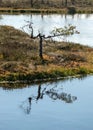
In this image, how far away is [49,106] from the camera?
105 feet

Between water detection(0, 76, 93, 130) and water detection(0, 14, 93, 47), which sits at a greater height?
water detection(0, 76, 93, 130)

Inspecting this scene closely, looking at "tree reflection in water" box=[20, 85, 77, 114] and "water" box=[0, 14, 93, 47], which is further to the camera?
"water" box=[0, 14, 93, 47]

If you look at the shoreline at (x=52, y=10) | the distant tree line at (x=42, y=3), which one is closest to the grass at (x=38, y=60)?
the shoreline at (x=52, y=10)

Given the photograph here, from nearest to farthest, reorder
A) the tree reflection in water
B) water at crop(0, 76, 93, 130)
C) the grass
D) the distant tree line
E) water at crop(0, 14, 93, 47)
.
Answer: water at crop(0, 76, 93, 130)
the tree reflection in water
the grass
water at crop(0, 14, 93, 47)
the distant tree line

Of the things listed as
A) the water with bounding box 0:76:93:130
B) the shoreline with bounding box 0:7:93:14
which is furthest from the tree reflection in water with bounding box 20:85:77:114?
the shoreline with bounding box 0:7:93:14

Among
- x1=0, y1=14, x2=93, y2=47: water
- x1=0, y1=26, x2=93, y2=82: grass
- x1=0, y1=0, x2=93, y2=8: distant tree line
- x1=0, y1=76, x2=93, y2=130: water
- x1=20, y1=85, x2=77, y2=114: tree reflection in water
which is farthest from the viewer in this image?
x1=0, y1=0, x2=93, y2=8: distant tree line

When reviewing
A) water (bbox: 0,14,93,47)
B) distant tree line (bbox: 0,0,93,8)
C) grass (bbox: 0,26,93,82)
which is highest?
grass (bbox: 0,26,93,82)

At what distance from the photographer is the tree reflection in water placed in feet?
105

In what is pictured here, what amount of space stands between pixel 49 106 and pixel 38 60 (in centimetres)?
1097

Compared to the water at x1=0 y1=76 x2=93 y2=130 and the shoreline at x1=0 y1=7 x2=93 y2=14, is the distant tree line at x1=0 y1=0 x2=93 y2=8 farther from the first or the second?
the water at x1=0 y1=76 x2=93 y2=130

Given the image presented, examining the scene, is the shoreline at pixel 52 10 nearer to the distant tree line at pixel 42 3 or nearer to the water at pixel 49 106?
the distant tree line at pixel 42 3

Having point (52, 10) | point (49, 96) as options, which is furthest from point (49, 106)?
point (52, 10)

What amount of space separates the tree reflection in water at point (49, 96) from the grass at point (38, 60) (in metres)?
2.18

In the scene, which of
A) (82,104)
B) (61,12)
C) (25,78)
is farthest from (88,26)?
(82,104)
